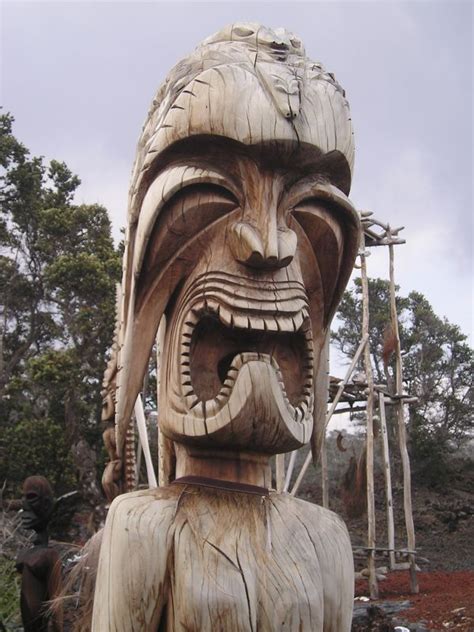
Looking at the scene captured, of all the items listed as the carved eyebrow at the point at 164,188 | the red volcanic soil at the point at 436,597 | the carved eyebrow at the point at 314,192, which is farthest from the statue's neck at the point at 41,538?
the red volcanic soil at the point at 436,597

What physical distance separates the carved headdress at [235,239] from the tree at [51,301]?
11186 millimetres

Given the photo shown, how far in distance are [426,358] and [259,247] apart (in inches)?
821

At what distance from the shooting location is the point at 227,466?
2.14m

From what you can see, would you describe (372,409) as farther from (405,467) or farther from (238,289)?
(238,289)

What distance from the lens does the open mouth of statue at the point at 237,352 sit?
207 cm

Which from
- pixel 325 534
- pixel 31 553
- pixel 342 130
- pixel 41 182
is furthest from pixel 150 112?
pixel 41 182

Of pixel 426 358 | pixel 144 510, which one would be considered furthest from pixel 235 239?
pixel 426 358

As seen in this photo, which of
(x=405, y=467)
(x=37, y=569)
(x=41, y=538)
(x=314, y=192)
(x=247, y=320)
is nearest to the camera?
(x=247, y=320)

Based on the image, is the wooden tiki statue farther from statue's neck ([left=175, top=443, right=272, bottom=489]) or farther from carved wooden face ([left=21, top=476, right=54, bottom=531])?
carved wooden face ([left=21, top=476, right=54, bottom=531])

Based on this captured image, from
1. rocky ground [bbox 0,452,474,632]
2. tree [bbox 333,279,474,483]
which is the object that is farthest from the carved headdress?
tree [bbox 333,279,474,483]

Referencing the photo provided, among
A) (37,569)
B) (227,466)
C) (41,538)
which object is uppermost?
(227,466)

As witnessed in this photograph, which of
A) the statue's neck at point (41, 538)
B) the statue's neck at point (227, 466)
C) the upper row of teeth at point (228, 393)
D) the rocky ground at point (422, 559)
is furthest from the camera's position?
the rocky ground at point (422, 559)

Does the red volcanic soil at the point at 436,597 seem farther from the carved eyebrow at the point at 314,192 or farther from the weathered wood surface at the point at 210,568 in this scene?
the carved eyebrow at the point at 314,192

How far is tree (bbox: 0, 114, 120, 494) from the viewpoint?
13688 mm
